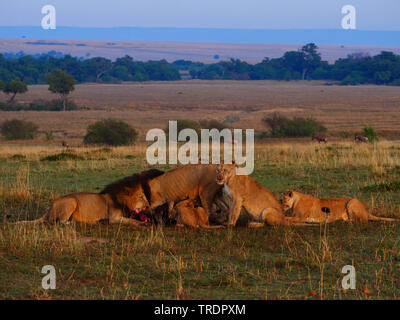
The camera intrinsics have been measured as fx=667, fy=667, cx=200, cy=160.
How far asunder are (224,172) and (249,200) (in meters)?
0.50

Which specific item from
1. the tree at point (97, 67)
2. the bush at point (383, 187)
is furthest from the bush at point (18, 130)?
the tree at point (97, 67)

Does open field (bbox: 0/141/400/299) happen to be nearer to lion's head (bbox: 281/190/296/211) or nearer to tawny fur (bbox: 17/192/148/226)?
tawny fur (bbox: 17/192/148/226)

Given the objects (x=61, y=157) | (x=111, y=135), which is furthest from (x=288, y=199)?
(x=111, y=135)

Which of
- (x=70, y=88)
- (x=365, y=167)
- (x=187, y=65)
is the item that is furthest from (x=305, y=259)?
(x=187, y=65)

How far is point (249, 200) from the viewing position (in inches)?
340

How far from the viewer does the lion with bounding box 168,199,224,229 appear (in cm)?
854

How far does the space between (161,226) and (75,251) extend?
1417mm

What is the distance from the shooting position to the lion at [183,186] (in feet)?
29.6

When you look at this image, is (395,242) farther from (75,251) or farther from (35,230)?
(35,230)

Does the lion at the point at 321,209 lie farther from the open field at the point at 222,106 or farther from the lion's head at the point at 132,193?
the open field at the point at 222,106

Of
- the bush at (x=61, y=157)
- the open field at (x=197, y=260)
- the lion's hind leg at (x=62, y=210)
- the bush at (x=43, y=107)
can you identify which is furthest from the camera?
the bush at (x=43, y=107)

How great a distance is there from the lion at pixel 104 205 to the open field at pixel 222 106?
86.9 feet

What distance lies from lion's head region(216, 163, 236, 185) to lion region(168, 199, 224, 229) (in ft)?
1.58

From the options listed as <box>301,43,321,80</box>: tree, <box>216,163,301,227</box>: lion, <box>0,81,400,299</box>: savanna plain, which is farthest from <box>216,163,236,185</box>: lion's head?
<box>301,43,321,80</box>: tree
